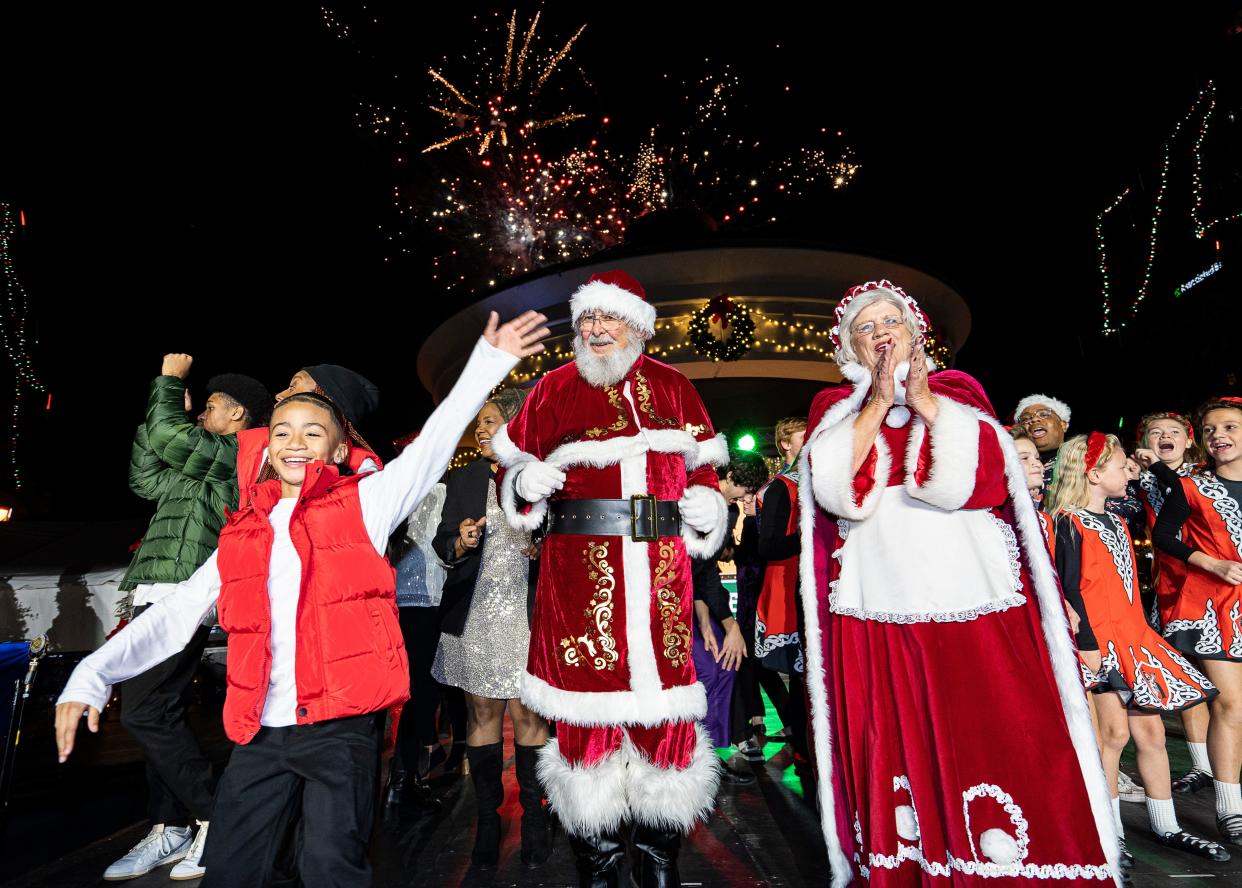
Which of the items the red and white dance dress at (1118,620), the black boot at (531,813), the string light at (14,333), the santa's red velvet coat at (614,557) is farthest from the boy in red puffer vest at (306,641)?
the string light at (14,333)

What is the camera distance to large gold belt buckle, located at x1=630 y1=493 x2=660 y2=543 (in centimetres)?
264

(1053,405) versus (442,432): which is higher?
(1053,405)

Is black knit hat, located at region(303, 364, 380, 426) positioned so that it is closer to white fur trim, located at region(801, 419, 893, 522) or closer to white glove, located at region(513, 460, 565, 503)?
white glove, located at region(513, 460, 565, 503)

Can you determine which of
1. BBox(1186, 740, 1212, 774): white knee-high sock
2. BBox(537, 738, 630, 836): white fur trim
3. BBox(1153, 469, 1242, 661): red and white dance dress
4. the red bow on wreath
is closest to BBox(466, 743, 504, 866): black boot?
BBox(537, 738, 630, 836): white fur trim

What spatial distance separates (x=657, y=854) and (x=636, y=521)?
1.21 m

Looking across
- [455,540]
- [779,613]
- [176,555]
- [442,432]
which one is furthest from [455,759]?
[442,432]

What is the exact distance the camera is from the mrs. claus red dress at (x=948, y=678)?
202cm

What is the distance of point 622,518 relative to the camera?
268 cm

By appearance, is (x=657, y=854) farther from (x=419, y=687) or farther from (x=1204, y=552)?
(x=1204, y=552)

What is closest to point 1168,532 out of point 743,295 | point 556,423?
point 556,423

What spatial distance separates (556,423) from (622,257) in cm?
650

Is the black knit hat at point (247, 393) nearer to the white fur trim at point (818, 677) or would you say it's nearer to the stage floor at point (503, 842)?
the stage floor at point (503, 842)

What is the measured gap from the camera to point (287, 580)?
214 cm

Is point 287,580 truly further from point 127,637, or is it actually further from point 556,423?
point 556,423
